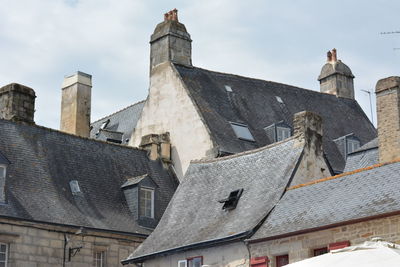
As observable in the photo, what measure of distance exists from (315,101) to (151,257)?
51.1 ft

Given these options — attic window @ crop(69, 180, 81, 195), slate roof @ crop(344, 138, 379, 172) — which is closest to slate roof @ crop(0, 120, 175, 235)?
attic window @ crop(69, 180, 81, 195)

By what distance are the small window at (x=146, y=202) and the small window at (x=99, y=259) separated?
2169 mm

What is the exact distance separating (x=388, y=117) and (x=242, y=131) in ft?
26.6

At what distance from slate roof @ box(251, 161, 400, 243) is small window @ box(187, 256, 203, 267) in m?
1.92

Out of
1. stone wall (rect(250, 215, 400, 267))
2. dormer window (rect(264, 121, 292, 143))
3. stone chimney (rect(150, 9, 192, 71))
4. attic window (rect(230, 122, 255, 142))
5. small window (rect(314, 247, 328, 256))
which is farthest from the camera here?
stone chimney (rect(150, 9, 192, 71))

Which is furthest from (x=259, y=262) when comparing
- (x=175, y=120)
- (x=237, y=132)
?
(x=175, y=120)

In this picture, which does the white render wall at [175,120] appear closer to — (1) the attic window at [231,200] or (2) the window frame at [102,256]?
(2) the window frame at [102,256]

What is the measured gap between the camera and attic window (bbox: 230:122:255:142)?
30984 mm

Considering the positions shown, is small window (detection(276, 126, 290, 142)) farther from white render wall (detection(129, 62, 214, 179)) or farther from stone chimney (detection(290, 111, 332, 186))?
stone chimney (detection(290, 111, 332, 186))

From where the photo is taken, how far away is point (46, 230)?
946 inches

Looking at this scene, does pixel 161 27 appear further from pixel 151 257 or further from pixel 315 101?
pixel 151 257

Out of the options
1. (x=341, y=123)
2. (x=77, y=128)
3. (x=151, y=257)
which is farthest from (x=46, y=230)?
(x=341, y=123)

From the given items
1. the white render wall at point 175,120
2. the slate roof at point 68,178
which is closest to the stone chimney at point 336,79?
the white render wall at point 175,120

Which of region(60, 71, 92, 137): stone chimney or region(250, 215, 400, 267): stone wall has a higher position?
region(60, 71, 92, 137): stone chimney
